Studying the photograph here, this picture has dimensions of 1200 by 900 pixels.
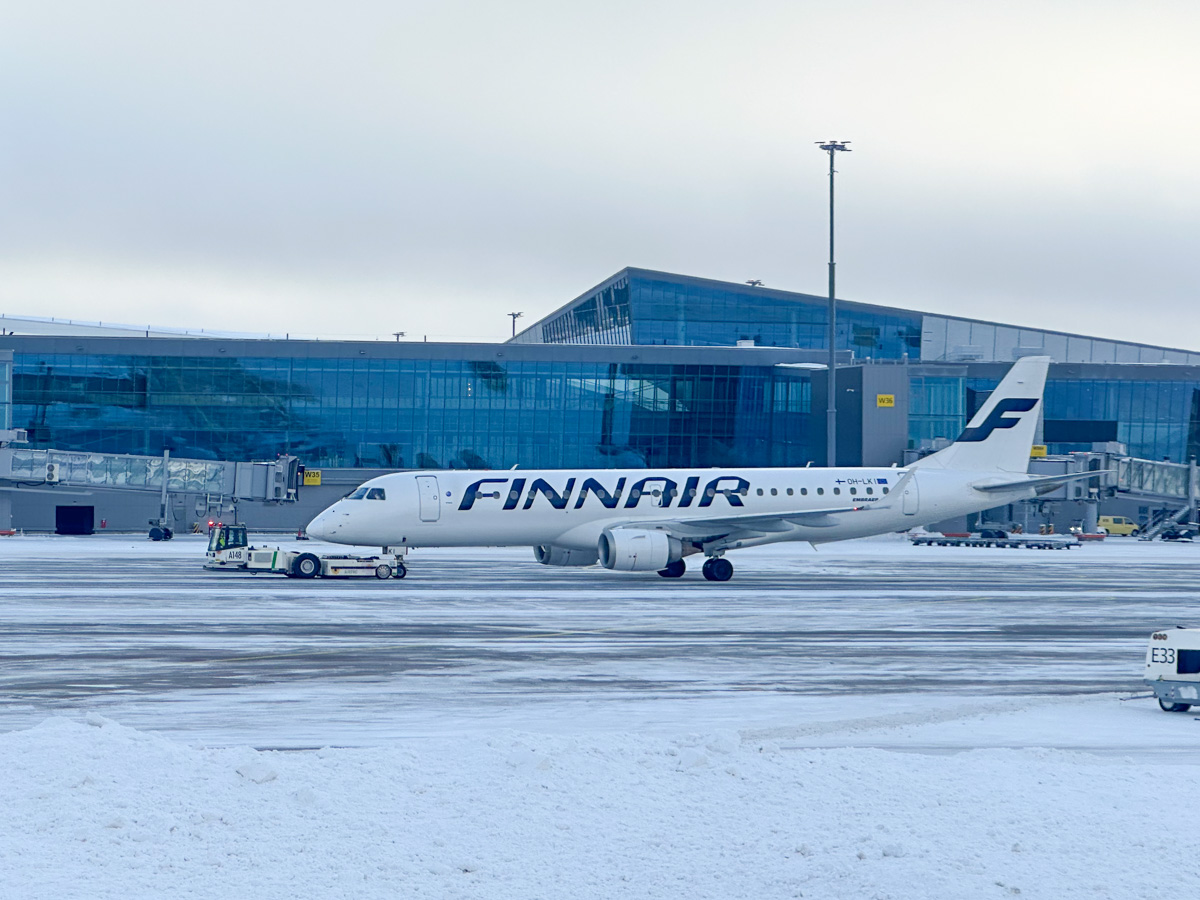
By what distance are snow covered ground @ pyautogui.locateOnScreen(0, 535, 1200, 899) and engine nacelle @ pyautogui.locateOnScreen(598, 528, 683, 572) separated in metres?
9.79

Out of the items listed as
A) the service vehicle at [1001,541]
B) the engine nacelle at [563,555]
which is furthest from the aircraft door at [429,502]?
the service vehicle at [1001,541]

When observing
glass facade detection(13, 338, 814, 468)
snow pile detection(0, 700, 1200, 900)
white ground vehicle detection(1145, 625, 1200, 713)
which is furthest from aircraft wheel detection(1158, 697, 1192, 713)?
glass facade detection(13, 338, 814, 468)

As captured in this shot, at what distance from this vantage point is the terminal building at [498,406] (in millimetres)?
96938

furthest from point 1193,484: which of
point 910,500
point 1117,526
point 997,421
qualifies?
point 910,500

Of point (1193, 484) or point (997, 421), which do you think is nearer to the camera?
point (997, 421)

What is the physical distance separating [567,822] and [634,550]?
31841 millimetres

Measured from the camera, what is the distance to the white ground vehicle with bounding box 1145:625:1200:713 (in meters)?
17.1

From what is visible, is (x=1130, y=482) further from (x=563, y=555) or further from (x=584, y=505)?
(x=584, y=505)

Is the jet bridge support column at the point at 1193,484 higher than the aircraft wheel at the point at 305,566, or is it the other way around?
the jet bridge support column at the point at 1193,484

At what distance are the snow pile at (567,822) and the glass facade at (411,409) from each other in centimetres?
8895

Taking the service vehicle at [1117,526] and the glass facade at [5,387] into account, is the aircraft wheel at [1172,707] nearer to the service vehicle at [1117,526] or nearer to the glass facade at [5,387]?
the service vehicle at [1117,526]

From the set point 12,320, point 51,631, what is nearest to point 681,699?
point 51,631

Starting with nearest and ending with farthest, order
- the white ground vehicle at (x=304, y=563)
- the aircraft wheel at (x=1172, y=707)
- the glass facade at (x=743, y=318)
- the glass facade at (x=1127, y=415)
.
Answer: the aircraft wheel at (x=1172, y=707) < the white ground vehicle at (x=304, y=563) < the glass facade at (x=1127, y=415) < the glass facade at (x=743, y=318)

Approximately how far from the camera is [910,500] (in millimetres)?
49250
